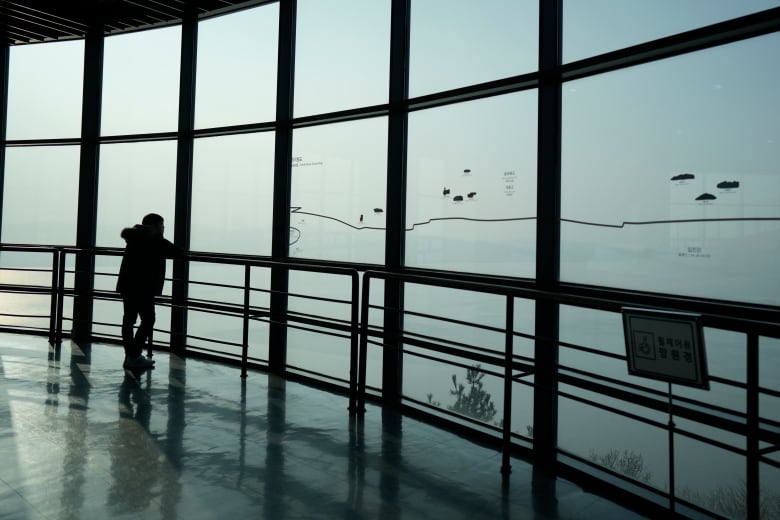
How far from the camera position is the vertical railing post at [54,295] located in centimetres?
597

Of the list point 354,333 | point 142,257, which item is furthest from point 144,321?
point 354,333

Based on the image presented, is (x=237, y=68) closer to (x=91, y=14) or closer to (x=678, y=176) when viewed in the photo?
(x=91, y=14)

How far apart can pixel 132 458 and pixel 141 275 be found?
7.64 feet

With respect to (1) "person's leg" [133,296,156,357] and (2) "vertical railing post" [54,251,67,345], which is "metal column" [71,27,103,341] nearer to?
(2) "vertical railing post" [54,251,67,345]

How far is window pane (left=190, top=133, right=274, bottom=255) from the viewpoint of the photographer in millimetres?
5414

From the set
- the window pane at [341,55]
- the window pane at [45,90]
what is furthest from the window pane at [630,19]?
the window pane at [45,90]

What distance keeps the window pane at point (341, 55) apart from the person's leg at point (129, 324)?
6.77 feet

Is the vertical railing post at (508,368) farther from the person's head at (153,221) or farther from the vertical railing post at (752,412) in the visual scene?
the person's head at (153,221)

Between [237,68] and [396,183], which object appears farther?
[237,68]

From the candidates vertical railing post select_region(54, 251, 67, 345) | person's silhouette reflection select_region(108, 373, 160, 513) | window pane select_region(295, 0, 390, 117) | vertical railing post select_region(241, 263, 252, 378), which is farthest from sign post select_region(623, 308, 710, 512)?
vertical railing post select_region(54, 251, 67, 345)

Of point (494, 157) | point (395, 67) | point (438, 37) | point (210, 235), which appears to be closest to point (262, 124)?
point (210, 235)

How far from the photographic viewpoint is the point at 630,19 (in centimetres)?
310

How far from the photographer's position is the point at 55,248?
596cm

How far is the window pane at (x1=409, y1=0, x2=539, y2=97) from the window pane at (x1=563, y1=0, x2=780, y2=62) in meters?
0.25
